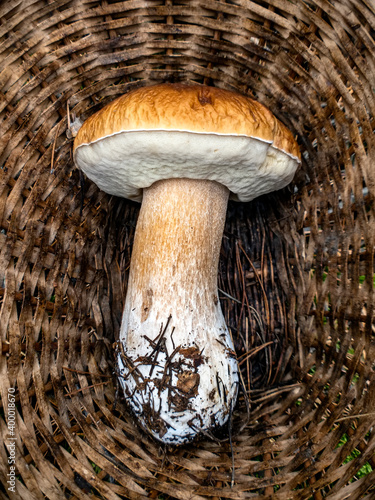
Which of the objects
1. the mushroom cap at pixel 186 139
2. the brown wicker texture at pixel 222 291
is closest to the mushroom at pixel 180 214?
the mushroom cap at pixel 186 139

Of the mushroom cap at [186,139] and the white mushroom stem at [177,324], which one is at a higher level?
the mushroom cap at [186,139]

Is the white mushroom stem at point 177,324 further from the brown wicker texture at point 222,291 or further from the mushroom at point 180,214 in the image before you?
the brown wicker texture at point 222,291

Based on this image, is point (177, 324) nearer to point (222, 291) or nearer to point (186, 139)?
point (222, 291)

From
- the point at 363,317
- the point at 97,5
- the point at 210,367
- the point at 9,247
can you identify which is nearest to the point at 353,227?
the point at 363,317

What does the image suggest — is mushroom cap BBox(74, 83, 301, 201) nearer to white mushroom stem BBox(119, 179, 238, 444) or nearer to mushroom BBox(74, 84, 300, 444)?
mushroom BBox(74, 84, 300, 444)

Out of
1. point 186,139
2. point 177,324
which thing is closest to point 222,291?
point 177,324

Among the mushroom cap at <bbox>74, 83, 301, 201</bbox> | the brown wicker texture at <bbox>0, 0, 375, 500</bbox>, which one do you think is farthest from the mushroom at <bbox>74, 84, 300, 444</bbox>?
the brown wicker texture at <bbox>0, 0, 375, 500</bbox>
